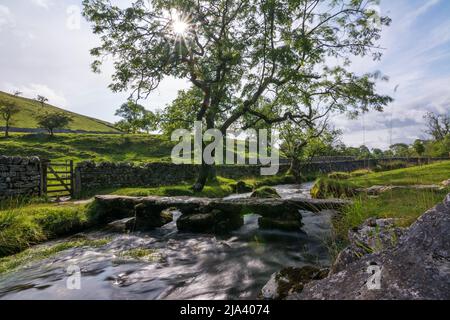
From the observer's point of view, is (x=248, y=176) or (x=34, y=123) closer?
(x=248, y=176)

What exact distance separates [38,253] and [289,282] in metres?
7.72

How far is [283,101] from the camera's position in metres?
20.5

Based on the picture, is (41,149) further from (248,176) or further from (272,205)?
Answer: (272,205)

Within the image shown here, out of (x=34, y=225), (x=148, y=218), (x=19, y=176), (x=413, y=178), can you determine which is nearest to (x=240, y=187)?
(x=148, y=218)

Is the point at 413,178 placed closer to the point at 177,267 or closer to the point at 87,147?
the point at 177,267

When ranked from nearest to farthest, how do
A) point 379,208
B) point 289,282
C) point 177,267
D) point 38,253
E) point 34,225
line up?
point 289,282 → point 379,208 → point 177,267 → point 38,253 → point 34,225

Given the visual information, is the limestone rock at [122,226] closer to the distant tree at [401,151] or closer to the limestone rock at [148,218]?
the limestone rock at [148,218]

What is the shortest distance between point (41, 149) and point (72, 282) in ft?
139

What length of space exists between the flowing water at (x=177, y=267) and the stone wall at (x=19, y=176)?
801cm

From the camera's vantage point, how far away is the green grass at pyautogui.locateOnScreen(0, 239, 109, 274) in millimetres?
7301

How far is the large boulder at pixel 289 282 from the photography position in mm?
3776

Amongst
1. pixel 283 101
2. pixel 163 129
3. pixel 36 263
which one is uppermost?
pixel 283 101

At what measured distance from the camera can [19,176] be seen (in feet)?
47.7
